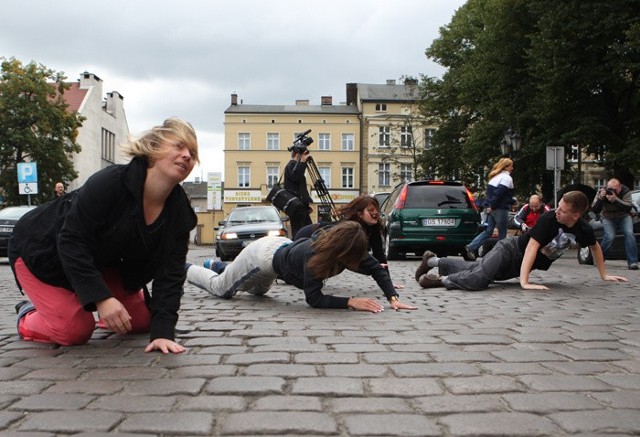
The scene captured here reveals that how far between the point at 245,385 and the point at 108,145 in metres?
69.5

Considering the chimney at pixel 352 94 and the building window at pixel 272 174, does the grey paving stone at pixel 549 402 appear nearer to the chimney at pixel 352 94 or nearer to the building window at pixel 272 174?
the building window at pixel 272 174

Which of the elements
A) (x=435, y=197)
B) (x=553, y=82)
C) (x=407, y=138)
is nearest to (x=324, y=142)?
(x=407, y=138)

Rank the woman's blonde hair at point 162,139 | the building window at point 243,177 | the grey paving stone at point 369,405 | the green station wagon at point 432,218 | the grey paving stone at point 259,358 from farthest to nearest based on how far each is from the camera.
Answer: the building window at point 243,177 < the green station wagon at point 432,218 < the woman's blonde hair at point 162,139 < the grey paving stone at point 259,358 < the grey paving stone at point 369,405

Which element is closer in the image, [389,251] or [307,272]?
[307,272]

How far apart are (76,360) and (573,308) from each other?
4.56 meters

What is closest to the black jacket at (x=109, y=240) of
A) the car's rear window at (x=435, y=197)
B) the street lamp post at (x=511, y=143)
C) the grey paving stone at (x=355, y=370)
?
the grey paving stone at (x=355, y=370)

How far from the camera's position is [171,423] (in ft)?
8.75

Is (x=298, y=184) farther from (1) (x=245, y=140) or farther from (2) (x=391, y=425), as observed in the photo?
(1) (x=245, y=140)

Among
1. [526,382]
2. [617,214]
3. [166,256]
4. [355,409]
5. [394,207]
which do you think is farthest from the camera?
[394,207]

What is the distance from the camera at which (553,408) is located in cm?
290

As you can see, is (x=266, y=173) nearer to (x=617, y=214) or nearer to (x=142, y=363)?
(x=617, y=214)

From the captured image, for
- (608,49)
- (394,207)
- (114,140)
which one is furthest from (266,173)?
(394,207)

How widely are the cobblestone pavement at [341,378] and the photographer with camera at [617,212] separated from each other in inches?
263

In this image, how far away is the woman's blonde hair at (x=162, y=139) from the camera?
4.07 m
